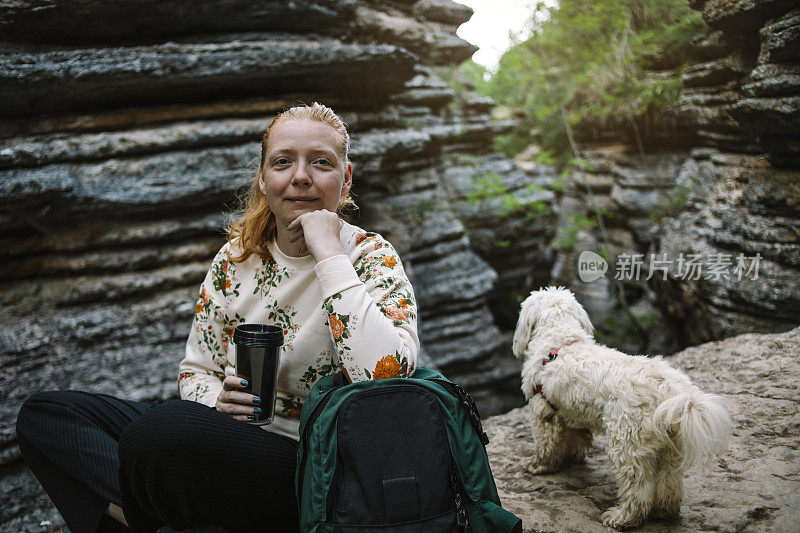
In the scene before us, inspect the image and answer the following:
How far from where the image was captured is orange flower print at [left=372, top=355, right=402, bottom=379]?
1787mm

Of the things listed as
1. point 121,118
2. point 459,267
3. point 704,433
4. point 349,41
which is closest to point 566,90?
point 459,267

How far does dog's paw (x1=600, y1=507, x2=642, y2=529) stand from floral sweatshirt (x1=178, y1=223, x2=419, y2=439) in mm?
1333

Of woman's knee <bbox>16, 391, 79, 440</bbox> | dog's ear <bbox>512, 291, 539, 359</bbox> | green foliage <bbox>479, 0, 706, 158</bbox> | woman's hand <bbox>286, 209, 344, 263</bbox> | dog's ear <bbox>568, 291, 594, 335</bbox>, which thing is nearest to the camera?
woman's hand <bbox>286, 209, 344, 263</bbox>

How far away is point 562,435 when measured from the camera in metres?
2.83

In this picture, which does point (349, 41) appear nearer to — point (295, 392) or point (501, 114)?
point (295, 392)

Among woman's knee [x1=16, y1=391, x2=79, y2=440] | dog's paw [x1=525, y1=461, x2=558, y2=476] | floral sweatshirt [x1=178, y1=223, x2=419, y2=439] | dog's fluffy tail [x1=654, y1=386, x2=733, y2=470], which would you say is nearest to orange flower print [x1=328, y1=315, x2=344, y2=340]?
floral sweatshirt [x1=178, y1=223, x2=419, y2=439]

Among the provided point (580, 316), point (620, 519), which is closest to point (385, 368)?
point (620, 519)

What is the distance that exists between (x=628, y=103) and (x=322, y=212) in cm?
752

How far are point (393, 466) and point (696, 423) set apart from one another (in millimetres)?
1346

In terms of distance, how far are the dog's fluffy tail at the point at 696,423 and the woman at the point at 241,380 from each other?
3.88ft

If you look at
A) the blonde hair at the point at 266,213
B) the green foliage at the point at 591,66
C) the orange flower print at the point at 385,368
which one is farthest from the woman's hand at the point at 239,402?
the green foliage at the point at 591,66

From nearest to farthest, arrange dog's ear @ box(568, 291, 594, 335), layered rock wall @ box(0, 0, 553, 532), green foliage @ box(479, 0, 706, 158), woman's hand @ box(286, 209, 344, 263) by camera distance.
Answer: woman's hand @ box(286, 209, 344, 263) < dog's ear @ box(568, 291, 594, 335) < layered rock wall @ box(0, 0, 553, 532) < green foliage @ box(479, 0, 706, 158)

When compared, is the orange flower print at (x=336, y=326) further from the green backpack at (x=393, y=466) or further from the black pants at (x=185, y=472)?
the black pants at (x=185, y=472)

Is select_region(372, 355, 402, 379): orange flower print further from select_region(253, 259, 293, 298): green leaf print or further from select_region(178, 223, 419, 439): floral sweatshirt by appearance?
select_region(253, 259, 293, 298): green leaf print
